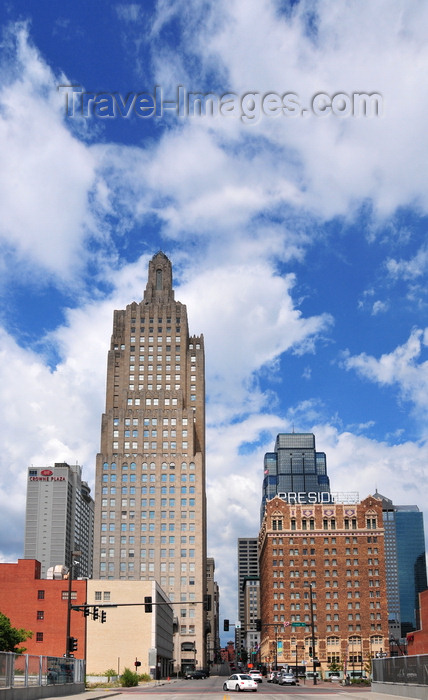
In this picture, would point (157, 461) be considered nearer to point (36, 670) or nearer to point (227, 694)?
point (227, 694)

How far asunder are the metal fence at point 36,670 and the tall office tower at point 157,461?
323 feet

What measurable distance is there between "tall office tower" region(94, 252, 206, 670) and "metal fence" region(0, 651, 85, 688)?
323 ft

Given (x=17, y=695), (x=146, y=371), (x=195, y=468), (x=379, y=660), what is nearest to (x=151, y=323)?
(x=146, y=371)

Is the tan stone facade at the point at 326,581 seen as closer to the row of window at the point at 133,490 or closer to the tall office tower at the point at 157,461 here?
the tall office tower at the point at 157,461

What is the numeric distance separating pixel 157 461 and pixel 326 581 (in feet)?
163

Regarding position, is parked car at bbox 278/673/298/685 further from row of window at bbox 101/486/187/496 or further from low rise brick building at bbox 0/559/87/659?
row of window at bbox 101/486/187/496

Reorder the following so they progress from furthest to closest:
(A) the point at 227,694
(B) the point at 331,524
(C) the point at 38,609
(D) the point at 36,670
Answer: (B) the point at 331,524
(C) the point at 38,609
(A) the point at 227,694
(D) the point at 36,670

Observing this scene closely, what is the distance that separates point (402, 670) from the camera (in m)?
42.2

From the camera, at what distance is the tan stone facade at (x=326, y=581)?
16550 cm

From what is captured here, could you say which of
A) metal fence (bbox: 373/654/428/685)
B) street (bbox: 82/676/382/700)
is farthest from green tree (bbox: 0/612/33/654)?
metal fence (bbox: 373/654/428/685)

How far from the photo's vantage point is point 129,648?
10400 centimetres

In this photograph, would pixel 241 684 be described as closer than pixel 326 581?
Yes

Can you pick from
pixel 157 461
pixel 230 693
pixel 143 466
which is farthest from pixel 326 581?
pixel 230 693

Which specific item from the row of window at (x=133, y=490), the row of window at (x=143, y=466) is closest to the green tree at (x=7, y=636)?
the row of window at (x=133, y=490)
